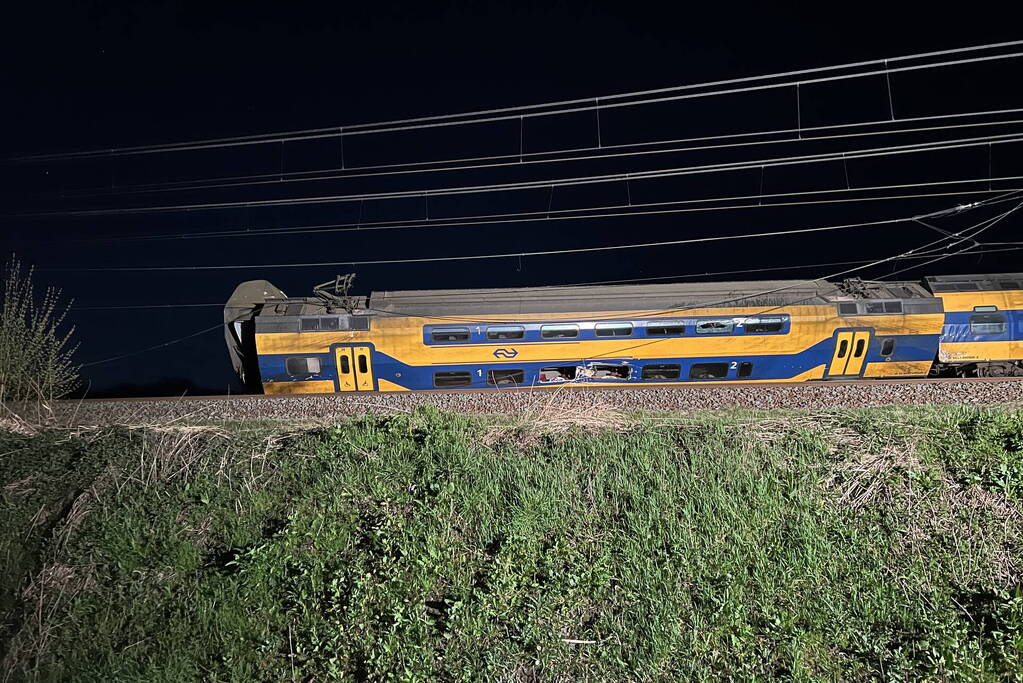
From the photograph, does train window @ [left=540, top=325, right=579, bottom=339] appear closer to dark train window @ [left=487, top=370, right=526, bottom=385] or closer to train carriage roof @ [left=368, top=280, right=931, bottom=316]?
train carriage roof @ [left=368, top=280, right=931, bottom=316]

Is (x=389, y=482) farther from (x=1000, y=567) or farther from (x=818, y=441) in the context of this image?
(x=1000, y=567)

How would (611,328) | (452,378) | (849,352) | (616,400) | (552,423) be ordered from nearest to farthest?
1. (552,423)
2. (616,400)
3. (611,328)
4. (849,352)
5. (452,378)

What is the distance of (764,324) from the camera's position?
34.2ft

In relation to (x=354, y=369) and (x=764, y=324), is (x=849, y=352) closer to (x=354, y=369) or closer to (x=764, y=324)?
(x=764, y=324)

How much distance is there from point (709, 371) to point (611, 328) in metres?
1.74

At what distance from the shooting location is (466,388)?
10.6 meters

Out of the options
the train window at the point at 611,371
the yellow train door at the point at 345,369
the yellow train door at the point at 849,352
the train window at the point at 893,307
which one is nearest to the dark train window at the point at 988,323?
the train window at the point at 893,307

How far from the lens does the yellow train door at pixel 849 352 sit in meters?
10.5

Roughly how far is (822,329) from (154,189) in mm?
12096

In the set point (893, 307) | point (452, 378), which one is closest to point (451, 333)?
point (452, 378)

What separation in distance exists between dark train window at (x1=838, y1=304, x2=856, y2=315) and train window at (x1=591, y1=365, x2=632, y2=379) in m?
3.31

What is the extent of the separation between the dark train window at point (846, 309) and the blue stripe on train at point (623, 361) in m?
0.47

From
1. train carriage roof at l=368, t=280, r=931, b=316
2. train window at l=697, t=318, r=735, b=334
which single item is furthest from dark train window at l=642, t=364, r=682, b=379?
train carriage roof at l=368, t=280, r=931, b=316

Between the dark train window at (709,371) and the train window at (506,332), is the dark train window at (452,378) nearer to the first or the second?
the train window at (506,332)
